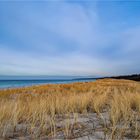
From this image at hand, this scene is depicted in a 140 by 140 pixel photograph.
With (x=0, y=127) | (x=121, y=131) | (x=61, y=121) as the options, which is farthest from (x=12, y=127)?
(x=121, y=131)

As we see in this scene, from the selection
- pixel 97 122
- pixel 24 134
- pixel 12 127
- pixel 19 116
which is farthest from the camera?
pixel 19 116

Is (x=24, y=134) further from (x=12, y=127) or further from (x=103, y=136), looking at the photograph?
(x=103, y=136)

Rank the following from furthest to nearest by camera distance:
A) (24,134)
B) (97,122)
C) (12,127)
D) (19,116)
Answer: (19,116) → (97,122) → (12,127) → (24,134)

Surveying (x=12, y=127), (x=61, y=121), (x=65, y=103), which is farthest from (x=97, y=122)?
(x=65, y=103)

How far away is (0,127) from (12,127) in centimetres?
27

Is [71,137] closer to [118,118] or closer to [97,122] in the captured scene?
[97,122]

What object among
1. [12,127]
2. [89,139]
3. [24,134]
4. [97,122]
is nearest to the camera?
[89,139]

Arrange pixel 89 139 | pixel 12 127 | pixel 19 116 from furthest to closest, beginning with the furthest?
pixel 19 116, pixel 12 127, pixel 89 139

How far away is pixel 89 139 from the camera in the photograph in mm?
2582

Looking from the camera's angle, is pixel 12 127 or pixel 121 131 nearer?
pixel 121 131

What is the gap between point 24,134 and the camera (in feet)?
9.18

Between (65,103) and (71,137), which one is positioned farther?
(65,103)

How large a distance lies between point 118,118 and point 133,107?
160 centimetres

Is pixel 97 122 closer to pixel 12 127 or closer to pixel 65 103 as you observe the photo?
pixel 12 127
